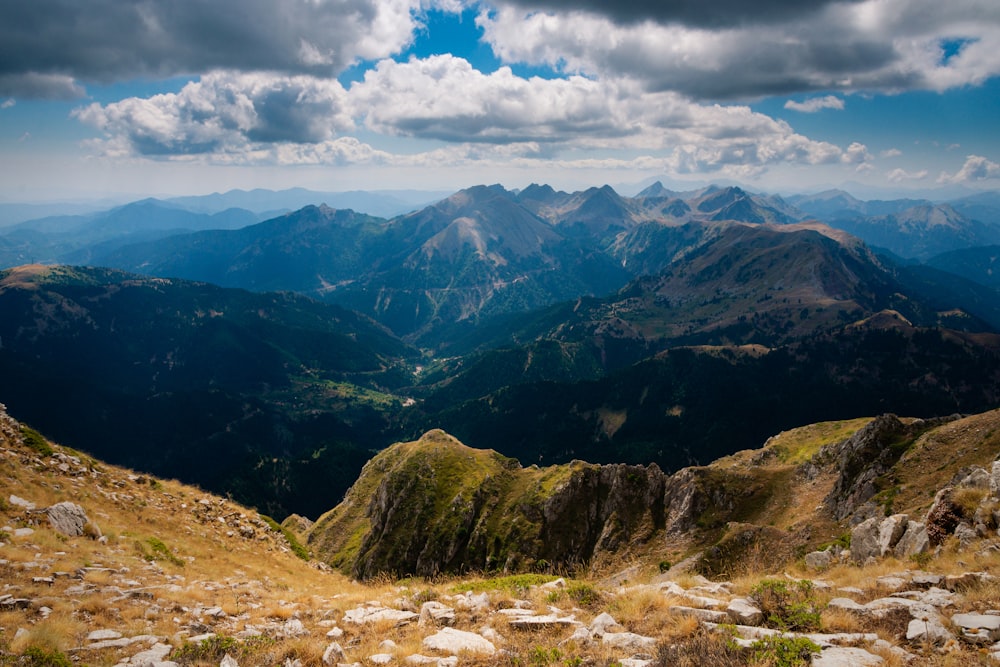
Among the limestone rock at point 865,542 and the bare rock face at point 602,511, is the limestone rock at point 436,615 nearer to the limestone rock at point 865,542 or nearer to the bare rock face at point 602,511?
the limestone rock at point 865,542

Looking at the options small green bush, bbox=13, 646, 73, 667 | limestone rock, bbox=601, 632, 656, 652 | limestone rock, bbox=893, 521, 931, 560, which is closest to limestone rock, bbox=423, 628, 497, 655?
limestone rock, bbox=601, 632, 656, 652

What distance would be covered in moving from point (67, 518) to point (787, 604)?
116 feet

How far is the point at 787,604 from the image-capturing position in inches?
672

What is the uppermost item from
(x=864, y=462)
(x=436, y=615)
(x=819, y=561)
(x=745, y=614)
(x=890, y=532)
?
(x=745, y=614)

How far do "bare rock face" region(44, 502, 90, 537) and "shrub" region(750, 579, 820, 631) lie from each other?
3322 centimetres

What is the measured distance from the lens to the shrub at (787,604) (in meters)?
15.5

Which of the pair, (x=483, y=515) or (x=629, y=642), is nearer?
(x=629, y=642)

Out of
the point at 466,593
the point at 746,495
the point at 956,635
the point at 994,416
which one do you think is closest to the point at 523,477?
the point at 746,495

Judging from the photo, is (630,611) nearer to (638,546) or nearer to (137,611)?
(137,611)

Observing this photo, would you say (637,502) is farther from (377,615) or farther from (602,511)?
(377,615)

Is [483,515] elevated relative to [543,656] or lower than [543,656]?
lower

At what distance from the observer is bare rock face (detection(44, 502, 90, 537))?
25.8m

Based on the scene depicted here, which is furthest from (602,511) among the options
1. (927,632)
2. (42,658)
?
(42,658)

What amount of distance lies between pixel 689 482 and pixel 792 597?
251 feet
